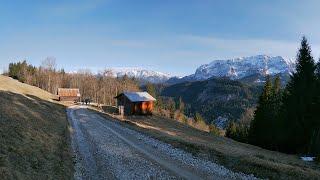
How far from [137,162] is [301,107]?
34602 millimetres

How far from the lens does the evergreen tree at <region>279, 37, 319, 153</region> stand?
171 feet

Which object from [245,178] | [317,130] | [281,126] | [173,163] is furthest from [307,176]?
[281,126]

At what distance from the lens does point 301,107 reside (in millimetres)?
52844

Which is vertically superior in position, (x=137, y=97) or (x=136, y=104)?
(x=137, y=97)

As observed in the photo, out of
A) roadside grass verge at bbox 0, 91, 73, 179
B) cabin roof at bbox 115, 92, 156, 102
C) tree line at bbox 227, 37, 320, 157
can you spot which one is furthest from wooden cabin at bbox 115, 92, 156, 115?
roadside grass verge at bbox 0, 91, 73, 179

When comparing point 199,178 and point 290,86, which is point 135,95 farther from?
point 199,178

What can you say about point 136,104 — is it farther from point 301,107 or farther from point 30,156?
point 30,156

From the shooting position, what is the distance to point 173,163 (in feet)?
85.8

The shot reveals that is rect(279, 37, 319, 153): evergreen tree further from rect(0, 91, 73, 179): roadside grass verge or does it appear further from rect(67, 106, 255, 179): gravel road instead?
rect(0, 91, 73, 179): roadside grass verge

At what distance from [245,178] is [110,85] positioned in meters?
171

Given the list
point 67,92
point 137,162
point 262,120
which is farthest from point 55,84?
point 137,162

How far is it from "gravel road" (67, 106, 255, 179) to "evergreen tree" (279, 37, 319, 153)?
84.1 feet

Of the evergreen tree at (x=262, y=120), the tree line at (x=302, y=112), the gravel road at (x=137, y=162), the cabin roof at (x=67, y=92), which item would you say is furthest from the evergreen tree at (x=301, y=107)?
the cabin roof at (x=67, y=92)

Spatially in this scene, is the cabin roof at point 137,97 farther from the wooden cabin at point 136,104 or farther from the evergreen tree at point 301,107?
the evergreen tree at point 301,107
